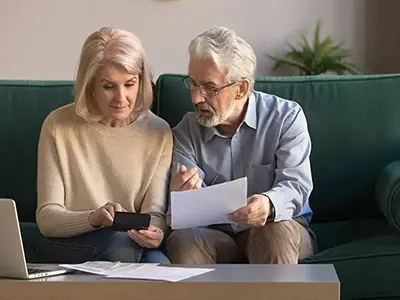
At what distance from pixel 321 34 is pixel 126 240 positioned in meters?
1.97

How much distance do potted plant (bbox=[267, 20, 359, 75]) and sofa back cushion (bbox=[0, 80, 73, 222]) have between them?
1359 mm

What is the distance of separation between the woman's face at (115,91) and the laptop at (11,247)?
725mm

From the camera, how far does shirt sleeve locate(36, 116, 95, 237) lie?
2.05 meters

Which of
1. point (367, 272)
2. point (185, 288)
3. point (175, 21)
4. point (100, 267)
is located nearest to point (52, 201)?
point (100, 267)

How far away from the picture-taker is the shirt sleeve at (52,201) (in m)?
2.05

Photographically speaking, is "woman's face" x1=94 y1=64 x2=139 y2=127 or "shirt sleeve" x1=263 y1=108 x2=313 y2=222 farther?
"woman's face" x1=94 y1=64 x2=139 y2=127

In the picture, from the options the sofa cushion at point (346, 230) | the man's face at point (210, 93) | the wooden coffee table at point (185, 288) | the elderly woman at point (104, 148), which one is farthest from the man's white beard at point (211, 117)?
the wooden coffee table at point (185, 288)

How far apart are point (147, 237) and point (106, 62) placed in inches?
20.8

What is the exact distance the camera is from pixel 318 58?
11.5ft

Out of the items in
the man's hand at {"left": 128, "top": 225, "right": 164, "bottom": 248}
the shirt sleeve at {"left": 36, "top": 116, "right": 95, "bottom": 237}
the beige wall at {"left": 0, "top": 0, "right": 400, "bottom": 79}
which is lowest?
the man's hand at {"left": 128, "top": 225, "right": 164, "bottom": 248}

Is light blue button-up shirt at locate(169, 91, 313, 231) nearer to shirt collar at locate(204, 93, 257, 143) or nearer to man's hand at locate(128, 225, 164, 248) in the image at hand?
shirt collar at locate(204, 93, 257, 143)

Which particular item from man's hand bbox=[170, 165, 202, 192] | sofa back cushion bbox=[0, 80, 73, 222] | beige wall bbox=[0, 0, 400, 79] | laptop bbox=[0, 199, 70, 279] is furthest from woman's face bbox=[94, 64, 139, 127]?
beige wall bbox=[0, 0, 400, 79]

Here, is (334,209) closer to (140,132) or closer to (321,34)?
(140,132)

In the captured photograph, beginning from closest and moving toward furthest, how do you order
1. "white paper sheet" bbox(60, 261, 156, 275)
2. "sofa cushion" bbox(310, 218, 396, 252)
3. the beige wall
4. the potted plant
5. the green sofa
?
"white paper sheet" bbox(60, 261, 156, 275) < "sofa cushion" bbox(310, 218, 396, 252) < the green sofa < the potted plant < the beige wall
